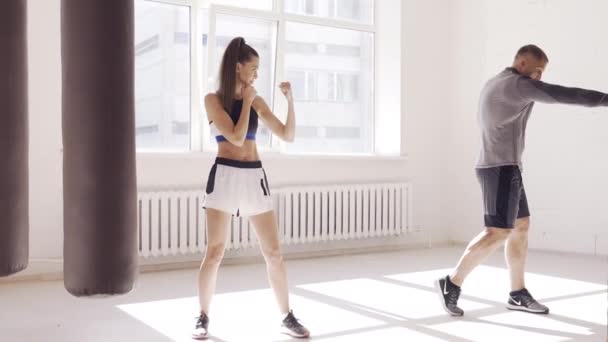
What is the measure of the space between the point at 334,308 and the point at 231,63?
1.50 m

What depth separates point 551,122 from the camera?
5.44m

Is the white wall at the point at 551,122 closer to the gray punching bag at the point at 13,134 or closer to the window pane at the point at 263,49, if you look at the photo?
the window pane at the point at 263,49

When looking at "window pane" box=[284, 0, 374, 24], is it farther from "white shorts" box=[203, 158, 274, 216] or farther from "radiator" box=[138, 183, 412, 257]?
"white shorts" box=[203, 158, 274, 216]

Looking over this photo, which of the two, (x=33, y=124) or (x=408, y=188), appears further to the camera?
(x=408, y=188)

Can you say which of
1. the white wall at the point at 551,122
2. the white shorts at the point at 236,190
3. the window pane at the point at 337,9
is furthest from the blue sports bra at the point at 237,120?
the white wall at the point at 551,122

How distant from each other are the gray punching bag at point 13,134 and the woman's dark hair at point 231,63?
5.80ft

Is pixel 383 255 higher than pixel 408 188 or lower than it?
lower

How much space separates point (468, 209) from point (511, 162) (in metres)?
3.09

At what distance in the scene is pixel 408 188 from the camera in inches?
231

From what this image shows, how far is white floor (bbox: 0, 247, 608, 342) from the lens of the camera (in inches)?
111

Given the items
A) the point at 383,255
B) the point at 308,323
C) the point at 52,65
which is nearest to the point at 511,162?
the point at 308,323

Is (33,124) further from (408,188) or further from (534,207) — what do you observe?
(534,207)

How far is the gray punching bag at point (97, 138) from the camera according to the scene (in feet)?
2.38

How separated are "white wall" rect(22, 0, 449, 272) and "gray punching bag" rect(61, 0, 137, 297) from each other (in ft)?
10.4
